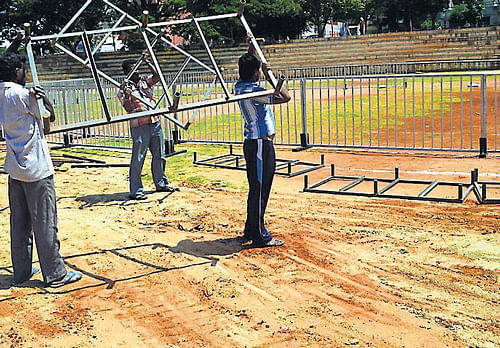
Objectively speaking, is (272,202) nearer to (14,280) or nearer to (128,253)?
(128,253)

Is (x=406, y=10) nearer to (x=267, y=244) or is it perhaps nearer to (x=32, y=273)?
(x=267, y=244)

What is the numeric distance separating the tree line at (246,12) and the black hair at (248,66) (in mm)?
36330

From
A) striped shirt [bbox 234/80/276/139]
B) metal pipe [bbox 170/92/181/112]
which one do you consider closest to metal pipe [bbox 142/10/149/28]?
striped shirt [bbox 234/80/276/139]

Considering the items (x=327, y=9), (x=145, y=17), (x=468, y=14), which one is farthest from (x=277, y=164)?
(x=468, y=14)

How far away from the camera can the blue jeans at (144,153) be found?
9.86 m

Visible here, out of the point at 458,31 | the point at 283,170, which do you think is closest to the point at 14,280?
the point at 283,170

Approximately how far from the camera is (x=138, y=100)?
973 centimetres

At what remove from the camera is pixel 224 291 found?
5828 mm

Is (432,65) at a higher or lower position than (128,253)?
higher

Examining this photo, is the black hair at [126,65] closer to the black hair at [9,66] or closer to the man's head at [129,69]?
the man's head at [129,69]

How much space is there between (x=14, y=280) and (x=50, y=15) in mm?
47616

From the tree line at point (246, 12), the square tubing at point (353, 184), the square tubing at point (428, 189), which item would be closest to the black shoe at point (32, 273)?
the square tubing at point (353, 184)

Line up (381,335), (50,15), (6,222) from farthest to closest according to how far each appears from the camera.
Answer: (50,15) → (6,222) → (381,335)

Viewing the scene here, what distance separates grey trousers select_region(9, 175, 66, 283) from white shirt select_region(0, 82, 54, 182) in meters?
0.13
